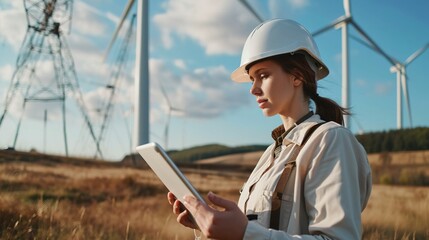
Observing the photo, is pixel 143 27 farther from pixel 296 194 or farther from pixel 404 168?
pixel 296 194

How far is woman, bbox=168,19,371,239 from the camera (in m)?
2.39

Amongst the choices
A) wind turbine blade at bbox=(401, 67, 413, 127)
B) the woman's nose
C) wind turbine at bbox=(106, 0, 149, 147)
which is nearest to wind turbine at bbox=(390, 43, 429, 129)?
wind turbine blade at bbox=(401, 67, 413, 127)

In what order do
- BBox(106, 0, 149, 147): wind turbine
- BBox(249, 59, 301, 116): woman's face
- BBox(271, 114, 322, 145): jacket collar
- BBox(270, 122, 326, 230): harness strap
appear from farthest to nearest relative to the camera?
BBox(106, 0, 149, 147): wind turbine, BBox(249, 59, 301, 116): woman's face, BBox(271, 114, 322, 145): jacket collar, BBox(270, 122, 326, 230): harness strap

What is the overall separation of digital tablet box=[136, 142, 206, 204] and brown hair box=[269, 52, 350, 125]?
0.95 metres

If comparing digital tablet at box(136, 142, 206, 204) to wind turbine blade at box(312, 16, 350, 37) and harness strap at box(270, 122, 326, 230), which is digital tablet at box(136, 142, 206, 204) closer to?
harness strap at box(270, 122, 326, 230)

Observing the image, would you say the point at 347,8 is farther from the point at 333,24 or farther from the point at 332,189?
the point at 332,189

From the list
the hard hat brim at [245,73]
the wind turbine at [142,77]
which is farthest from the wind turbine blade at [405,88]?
the hard hat brim at [245,73]

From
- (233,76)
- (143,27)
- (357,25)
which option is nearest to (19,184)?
(143,27)

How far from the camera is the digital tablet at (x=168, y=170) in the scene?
2438 millimetres

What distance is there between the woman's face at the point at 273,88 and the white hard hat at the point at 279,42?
80mm

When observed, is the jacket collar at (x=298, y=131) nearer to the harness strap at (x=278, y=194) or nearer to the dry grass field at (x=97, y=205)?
the harness strap at (x=278, y=194)

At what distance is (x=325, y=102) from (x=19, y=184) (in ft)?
52.0

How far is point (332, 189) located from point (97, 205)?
14.6 meters

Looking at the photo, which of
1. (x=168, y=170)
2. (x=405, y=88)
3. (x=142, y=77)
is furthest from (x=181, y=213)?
(x=405, y=88)
